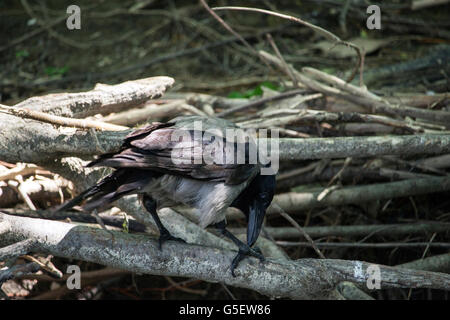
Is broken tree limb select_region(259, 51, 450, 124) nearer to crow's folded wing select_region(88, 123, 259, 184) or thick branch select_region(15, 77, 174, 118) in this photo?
thick branch select_region(15, 77, 174, 118)

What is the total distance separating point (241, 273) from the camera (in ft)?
10.3

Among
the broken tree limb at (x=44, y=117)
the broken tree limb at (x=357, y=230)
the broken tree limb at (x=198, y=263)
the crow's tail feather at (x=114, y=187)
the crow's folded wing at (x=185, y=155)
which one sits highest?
the broken tree limb at (x=44, y=117)

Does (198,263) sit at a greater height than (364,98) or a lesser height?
lesser

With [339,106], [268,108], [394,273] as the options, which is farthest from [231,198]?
[339,106]

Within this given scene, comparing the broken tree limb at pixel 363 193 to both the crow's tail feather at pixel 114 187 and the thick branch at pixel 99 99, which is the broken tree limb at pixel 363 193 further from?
the crow's tail feather at pixel 114 187

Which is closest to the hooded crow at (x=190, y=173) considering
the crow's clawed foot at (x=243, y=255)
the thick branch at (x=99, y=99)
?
the crow's clawed foot at (x=243, y=255)

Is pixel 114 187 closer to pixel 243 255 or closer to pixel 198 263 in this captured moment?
pixel 198 263

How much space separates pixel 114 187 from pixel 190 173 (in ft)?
1.47

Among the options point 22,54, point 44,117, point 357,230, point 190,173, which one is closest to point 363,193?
point 357,230

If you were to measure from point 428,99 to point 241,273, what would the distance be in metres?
2.61

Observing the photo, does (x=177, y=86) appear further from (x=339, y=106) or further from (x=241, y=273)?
(x=241, y=273)

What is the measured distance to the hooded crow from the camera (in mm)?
3012

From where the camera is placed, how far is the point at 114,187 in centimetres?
304

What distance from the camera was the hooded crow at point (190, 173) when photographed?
9.88ft
